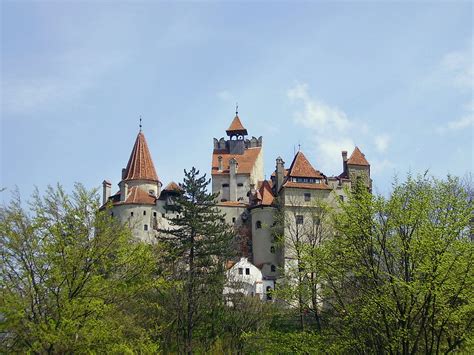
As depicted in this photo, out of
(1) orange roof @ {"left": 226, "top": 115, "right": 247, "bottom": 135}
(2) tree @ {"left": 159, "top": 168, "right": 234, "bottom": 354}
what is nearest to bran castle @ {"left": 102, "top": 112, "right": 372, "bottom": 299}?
(1) orange roof @ {"left": 226, "top": 115, "right": 247, "bottom": 135}

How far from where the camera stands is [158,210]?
225ft

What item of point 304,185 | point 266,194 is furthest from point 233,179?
point 304,185

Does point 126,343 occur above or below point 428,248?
below

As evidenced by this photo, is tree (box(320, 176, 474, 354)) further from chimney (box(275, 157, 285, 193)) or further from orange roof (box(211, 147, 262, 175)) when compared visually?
orange roof (box(211, 147, 262, 175))

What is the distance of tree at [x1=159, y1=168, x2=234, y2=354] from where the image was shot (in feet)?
118

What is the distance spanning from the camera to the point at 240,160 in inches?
3034

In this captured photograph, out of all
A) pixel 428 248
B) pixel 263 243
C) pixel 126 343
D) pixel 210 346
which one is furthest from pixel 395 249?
pixel 263 243

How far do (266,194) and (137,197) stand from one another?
13.9 metres

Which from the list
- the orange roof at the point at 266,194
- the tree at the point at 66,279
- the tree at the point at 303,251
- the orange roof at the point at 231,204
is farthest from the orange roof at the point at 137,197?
the tree at the point at 66,279

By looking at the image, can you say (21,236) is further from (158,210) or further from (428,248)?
(158,210)

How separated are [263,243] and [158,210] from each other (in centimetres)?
1209

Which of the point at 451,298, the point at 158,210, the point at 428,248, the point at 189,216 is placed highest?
the point at 158,210

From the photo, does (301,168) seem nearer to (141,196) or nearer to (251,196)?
(251,196)

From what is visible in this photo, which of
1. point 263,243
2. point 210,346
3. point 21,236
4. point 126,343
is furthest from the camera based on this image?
point 263,243
